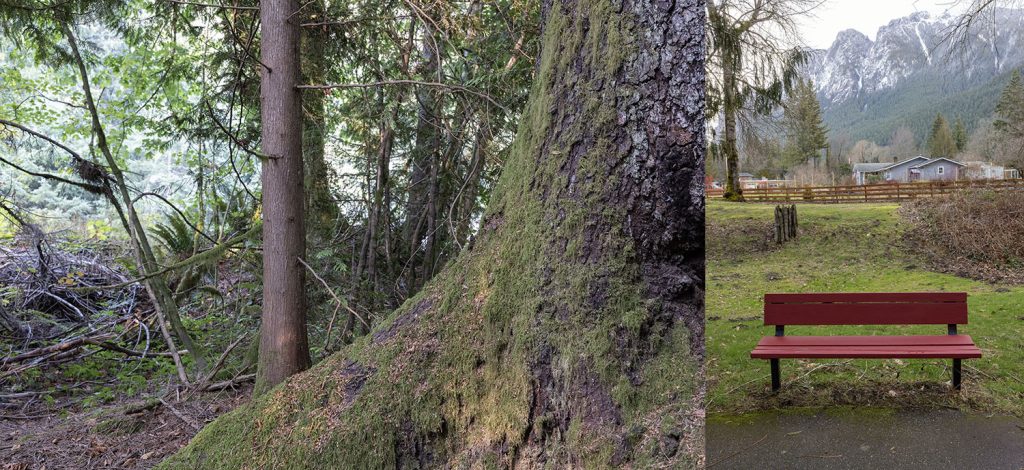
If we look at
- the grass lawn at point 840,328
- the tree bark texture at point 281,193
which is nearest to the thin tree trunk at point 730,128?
the grass lawn at point 840,328

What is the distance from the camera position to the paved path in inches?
109

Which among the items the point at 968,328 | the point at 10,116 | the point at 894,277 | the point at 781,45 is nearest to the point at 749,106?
the point at 781,45

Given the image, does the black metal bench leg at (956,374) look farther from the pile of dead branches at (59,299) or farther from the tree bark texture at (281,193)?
the pile of dead branches at (59,299)

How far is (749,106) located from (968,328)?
5237 millimetres

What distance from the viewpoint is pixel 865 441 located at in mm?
2967

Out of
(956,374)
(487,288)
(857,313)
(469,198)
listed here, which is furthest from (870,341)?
(469,198)

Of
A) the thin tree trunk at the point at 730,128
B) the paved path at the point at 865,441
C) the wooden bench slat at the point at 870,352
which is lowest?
the paved path at the point at 865,441

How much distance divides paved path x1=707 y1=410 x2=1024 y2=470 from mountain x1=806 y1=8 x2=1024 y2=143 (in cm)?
426

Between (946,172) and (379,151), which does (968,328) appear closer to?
(946,172)

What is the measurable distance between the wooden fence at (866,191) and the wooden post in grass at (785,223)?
3.97 ft

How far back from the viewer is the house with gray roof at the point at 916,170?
267 inches

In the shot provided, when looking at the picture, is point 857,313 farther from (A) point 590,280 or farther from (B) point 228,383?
(B) point 228,383

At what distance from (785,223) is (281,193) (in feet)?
20.7

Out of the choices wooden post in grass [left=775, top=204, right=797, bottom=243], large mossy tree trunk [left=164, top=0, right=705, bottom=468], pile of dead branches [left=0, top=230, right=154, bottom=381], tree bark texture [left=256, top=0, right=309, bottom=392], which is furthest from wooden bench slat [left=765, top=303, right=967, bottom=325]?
pile of dead branches [left=0, top=230, right=154, bottom=381]
